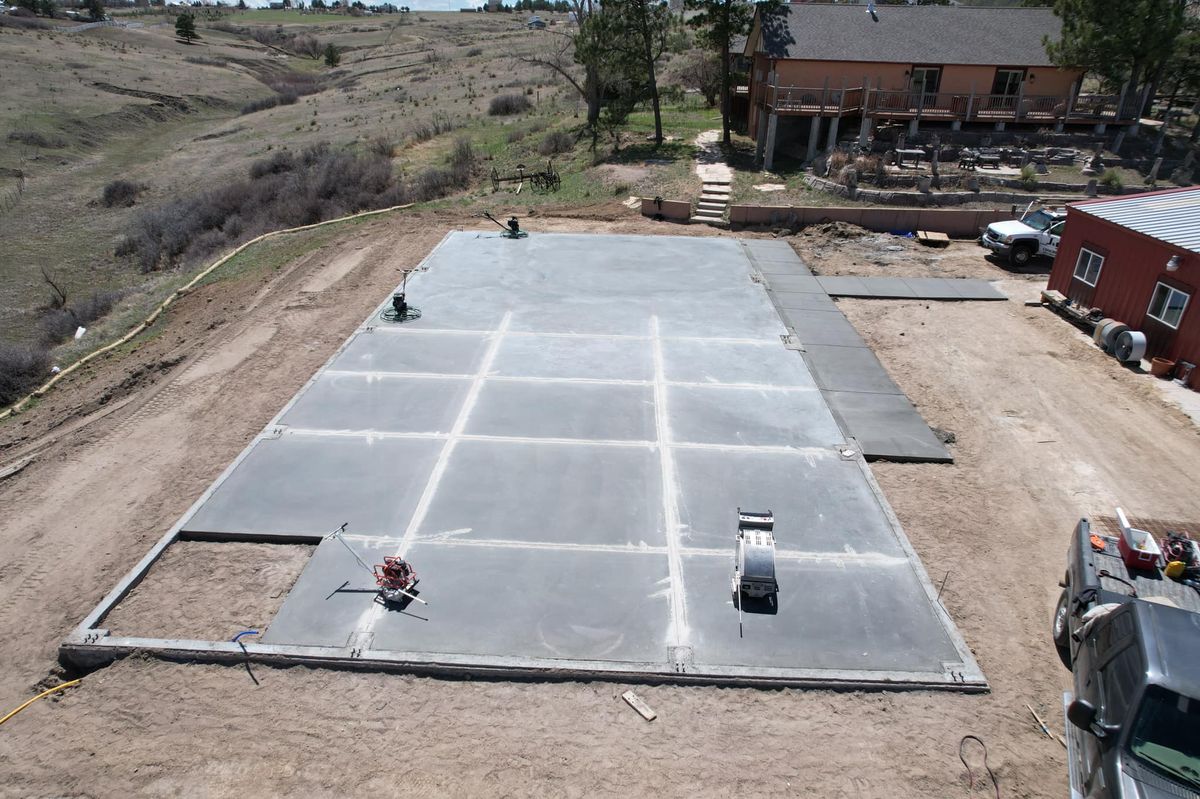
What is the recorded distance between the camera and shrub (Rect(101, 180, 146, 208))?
101 ft

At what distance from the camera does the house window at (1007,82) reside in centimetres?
2884

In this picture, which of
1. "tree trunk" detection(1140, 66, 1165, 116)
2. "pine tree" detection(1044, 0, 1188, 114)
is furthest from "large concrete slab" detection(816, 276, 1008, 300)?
"tree trunk" detection(1140, 66, 1165, 116)

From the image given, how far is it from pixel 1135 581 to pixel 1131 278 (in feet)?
35.4

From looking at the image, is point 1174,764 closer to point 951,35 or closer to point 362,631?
point 362,631

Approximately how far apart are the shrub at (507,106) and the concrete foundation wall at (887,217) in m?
26.1

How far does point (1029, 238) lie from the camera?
20.5 meters

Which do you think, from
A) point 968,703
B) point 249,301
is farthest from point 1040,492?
point 249,301

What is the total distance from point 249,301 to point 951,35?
30.1 meters

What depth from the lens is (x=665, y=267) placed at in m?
19.8

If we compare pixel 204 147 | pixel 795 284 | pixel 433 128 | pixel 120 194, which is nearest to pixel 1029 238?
pixel 795 284

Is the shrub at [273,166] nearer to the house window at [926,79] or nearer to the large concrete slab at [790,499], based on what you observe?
the house window at [926,79]

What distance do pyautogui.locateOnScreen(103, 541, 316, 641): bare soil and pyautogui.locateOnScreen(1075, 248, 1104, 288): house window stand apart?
18.6 metres

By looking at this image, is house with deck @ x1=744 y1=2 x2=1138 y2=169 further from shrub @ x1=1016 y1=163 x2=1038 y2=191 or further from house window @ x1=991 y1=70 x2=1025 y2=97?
shrub @ x1=1016 y1=163 x2=1038 y2=191

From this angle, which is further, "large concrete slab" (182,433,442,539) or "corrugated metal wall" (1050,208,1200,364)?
"corrugated metal wall" (1050,208,1200,364)
